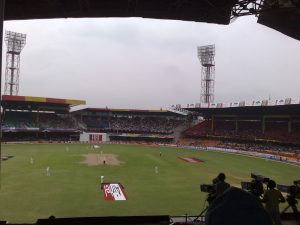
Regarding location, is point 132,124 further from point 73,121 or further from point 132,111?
point 73,121

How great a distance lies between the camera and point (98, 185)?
3147 centimetres

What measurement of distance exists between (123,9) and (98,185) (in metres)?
21.1

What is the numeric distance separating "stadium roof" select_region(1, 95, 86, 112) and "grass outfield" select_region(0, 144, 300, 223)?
32.7 meters

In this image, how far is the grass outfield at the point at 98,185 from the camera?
23125mm

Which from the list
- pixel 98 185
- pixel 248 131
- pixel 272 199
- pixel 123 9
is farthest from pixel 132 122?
pixel 272 199

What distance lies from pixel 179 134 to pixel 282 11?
8851 centimetres

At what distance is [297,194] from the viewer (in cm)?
951

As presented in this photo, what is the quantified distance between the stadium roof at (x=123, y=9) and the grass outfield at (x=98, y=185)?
1296cm

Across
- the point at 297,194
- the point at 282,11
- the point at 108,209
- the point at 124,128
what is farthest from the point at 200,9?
the point at 124,128

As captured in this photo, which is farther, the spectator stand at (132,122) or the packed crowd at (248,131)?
the spectator stand at (132,122)

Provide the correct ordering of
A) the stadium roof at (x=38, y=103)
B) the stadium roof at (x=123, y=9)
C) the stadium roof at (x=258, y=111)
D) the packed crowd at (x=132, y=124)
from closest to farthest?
the stadium roof at (x=123, y=9) < the stadium roof at (x=258, y=111) < the stadium roof at (x=38, y=103) < the packed crowd at (x=132, y=124)

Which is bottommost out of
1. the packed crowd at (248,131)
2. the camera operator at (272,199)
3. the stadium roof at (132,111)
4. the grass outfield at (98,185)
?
the grass outfield at (98,185)

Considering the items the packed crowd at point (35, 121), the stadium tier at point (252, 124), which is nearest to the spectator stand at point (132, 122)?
the packed crowd at point (35, 121)

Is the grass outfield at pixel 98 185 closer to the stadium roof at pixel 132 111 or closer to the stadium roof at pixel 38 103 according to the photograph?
the stadium roof at pixel 38 103
